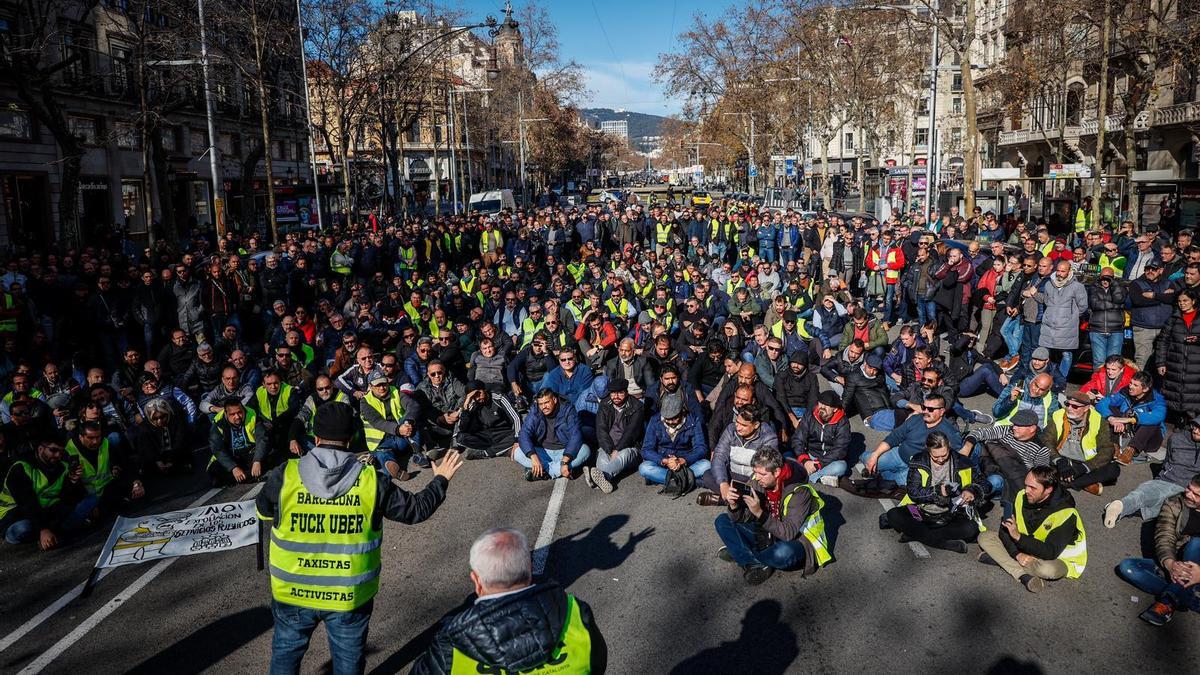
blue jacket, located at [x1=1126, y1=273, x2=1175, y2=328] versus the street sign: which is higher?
the street sign

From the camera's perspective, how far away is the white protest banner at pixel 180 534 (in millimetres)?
6941

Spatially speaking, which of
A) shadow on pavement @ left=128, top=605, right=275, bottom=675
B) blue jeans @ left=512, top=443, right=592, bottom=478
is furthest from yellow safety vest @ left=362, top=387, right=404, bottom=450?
shadow on pavement @ left=128, top=605, right=275, bottom=675

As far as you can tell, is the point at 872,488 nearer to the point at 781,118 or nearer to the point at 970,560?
the point at 970,560

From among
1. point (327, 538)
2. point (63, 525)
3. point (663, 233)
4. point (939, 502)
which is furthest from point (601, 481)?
point (663, 233)

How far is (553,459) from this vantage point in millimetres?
9102

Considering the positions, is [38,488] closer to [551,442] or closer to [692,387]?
[551,442]

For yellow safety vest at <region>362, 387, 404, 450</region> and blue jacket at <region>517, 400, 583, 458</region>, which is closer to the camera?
blue jacket at <region>517, 400, 583, 458</region>

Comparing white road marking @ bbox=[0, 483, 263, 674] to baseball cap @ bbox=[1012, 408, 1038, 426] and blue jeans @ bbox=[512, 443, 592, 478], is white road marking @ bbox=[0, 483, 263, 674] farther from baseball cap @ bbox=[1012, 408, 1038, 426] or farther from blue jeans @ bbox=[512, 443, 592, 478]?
baseball cap @ bbox=[1012, 408, 1038, 426]

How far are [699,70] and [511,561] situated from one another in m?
51.9

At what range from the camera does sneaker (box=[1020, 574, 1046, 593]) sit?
241 inches

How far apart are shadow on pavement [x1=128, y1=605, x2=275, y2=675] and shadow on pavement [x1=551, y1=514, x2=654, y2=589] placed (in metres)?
2.11

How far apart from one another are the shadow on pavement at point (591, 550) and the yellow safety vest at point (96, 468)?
442cm

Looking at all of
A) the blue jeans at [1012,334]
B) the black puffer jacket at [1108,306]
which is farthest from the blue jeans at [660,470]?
the blue jeans at [1012,334]

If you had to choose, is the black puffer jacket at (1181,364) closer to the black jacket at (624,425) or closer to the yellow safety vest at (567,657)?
the black jacket at (624,425)
